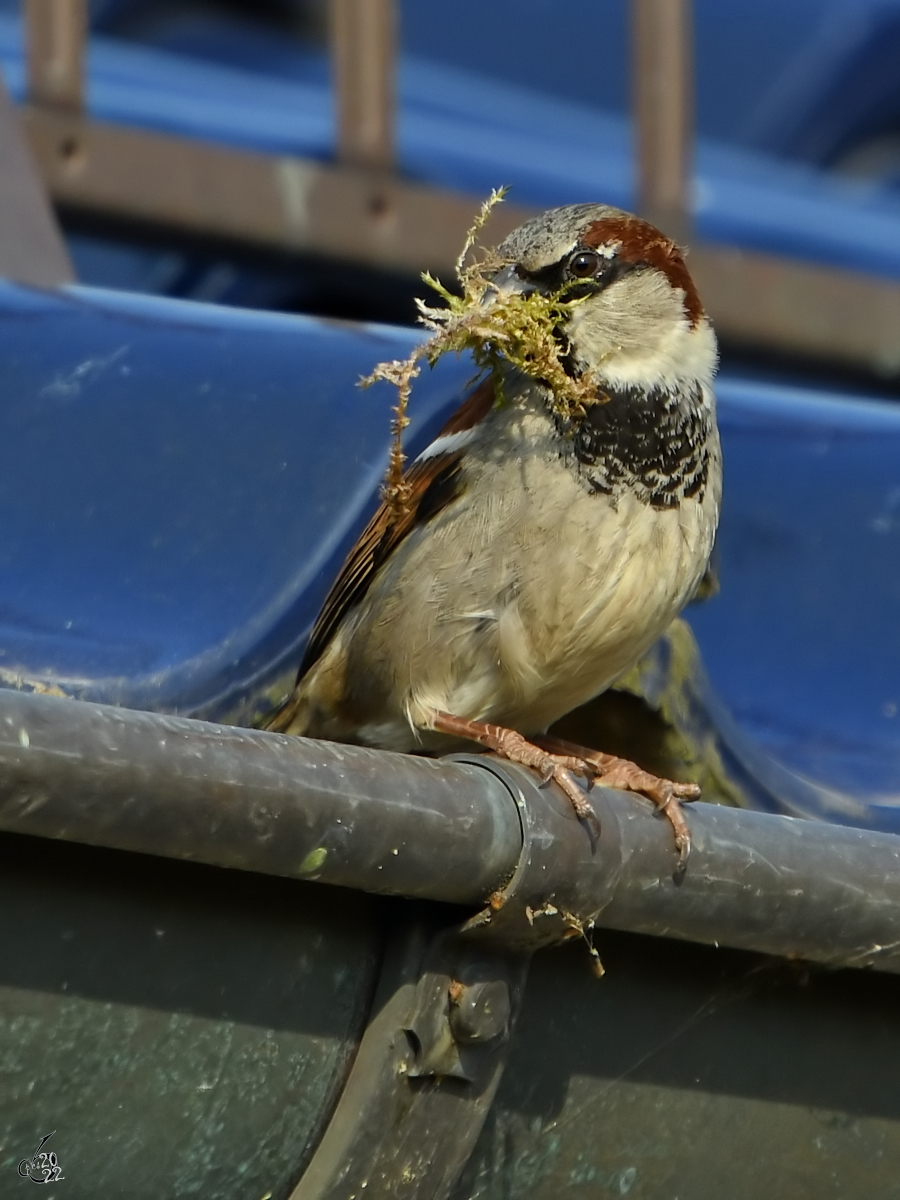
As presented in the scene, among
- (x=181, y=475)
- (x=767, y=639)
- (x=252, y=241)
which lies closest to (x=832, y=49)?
(x=252, y=241)

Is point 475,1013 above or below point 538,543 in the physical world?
below

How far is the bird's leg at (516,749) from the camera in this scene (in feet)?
7.16

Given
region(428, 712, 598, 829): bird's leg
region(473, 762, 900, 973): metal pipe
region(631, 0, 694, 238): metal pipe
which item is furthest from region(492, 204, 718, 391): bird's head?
region(631, 0, 694, 238): metal pipe

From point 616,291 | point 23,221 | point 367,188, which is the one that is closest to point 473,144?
point 367,188

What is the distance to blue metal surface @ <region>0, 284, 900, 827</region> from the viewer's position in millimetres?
2646

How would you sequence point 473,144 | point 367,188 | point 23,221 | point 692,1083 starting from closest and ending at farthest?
point 692,1083
point 23,221
point 367,188
point 473,144

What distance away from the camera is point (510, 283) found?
280 centimetres

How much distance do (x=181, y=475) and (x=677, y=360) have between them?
2.45ft

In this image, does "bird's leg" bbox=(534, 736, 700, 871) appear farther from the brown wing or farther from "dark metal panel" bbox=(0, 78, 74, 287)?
"dark metal panel" bbox=(0, 78, 74, 287)

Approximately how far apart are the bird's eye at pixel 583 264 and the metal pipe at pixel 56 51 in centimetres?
259

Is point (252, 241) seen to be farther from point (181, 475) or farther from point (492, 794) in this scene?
point (492, 794)

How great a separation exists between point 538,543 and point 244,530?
0.40 metres

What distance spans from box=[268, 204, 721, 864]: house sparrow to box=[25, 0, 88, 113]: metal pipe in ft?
8.29

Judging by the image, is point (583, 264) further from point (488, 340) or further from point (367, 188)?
point (367, 188)
